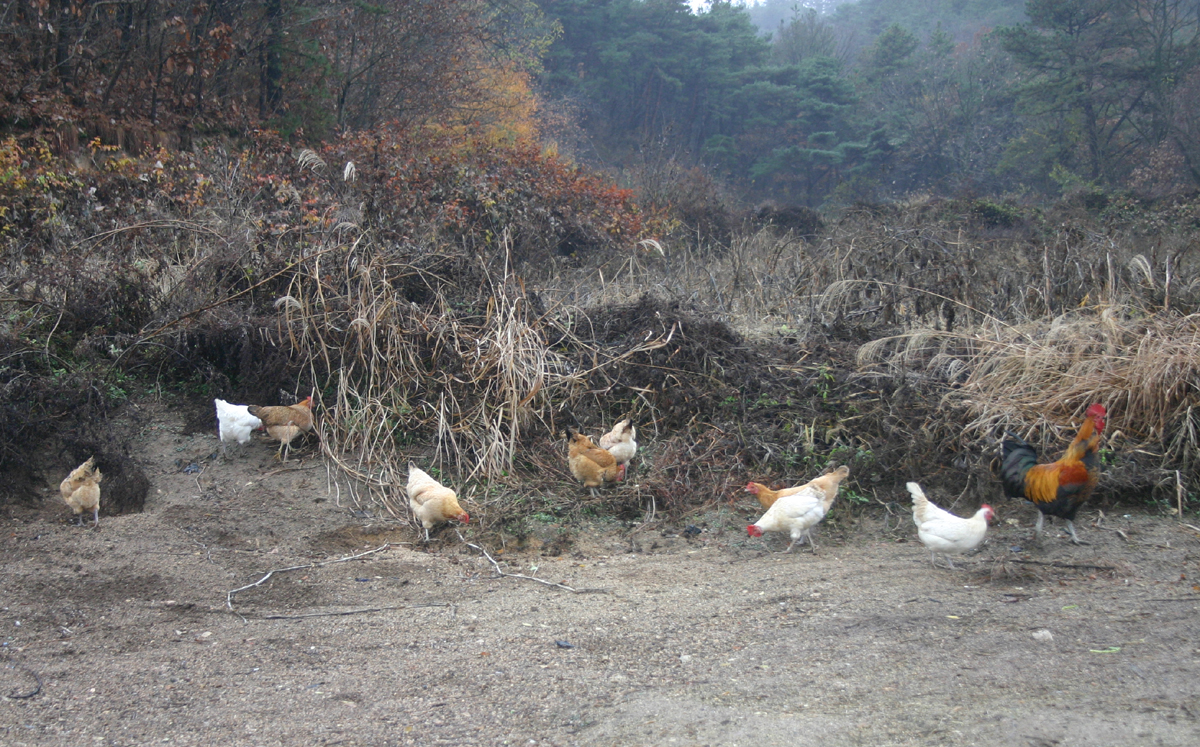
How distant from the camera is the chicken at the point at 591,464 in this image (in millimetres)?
5988

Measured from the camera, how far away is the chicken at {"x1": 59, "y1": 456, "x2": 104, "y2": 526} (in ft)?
17.2

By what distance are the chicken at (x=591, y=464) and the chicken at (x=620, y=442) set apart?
0.14 m

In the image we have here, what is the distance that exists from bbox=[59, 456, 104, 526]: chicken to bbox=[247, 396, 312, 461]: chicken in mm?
1235

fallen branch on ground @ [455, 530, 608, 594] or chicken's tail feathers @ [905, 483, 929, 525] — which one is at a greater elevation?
chicken's tail feathers @ [905, 483, 929, 525]

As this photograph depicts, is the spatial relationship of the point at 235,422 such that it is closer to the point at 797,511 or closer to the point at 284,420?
the point at 284,420

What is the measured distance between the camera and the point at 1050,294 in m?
8.25

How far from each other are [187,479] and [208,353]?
162 cm

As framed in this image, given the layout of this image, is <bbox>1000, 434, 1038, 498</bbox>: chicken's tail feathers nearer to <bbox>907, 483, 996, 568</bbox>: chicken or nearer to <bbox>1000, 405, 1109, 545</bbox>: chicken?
<bbox>1000, 405, 1109, 545</bbox>: chicken

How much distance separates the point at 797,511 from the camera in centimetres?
511

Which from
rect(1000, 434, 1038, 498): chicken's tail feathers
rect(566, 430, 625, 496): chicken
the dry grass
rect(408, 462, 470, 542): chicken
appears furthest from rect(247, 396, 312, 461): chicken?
rect(1000, 434, 1038, 498): chicken's tail feathers

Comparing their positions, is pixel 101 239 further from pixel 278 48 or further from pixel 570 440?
pixel 278 48

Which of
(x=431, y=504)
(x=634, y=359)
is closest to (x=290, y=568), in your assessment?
(x=431, y=504)

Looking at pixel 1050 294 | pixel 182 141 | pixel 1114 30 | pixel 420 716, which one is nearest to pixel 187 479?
pixel 420 716

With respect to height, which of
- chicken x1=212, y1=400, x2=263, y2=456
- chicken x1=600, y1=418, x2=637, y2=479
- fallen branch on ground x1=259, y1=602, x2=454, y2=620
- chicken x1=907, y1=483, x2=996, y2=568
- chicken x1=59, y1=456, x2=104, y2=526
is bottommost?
fallen branch on ground x1=259, y1=602, x2=454, y2=620
